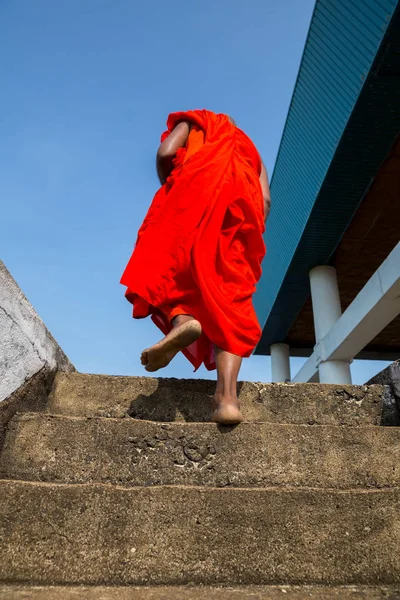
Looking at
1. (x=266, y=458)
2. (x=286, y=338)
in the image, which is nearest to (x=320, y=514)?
(x=266, y=458)

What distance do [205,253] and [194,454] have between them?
0.79 metres

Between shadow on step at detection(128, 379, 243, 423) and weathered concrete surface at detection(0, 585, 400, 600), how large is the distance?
2.42 feet

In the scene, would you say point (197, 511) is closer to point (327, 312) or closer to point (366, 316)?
point (366, 316)

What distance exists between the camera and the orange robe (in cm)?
172

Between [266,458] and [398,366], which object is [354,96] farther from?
[266,458]

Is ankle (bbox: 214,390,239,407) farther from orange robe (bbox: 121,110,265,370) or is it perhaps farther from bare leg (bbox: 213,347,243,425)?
orange robe (bbox: 121,110,265,370)

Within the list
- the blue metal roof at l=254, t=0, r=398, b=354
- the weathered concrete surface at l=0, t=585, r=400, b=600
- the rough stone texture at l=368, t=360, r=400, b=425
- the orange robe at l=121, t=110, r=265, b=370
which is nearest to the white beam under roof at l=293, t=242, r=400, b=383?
the blue metal roof at l=254, t=0, r=398, b=354

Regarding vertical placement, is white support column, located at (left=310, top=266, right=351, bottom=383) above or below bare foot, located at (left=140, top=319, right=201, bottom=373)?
above

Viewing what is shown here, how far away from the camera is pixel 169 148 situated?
2.21 m

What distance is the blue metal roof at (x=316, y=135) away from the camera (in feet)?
15.2

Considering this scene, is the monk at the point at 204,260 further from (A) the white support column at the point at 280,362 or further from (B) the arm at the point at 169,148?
(A) the white support column at the point at 280,362

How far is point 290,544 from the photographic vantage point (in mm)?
1106

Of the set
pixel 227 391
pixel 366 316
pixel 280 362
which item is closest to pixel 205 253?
pixel 227 391

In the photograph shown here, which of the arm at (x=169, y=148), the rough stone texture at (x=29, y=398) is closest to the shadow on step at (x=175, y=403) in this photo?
the rough stone texture at (x=29, y=398)
